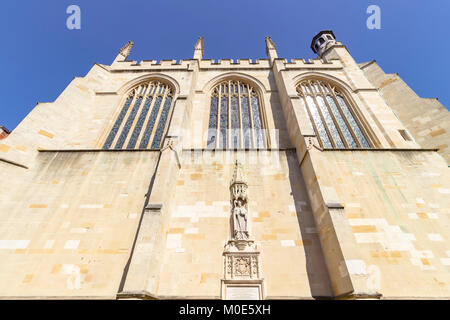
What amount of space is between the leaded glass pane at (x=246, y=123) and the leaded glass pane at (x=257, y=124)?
0.33m

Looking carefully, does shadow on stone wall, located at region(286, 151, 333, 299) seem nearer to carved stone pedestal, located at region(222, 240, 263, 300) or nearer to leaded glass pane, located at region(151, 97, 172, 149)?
carved stone pedestal, located at region(222, 240, 263, 300)

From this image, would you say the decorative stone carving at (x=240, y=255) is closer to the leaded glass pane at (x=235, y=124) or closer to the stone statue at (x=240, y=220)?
the stone statue at (x=240, y=220)

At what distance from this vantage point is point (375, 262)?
614 cm

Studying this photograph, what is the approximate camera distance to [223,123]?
1169 cm

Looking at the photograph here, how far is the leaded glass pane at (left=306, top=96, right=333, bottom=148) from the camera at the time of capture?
10700 mm

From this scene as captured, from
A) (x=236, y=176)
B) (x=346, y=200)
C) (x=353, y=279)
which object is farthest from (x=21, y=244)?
(x=346, y=200)

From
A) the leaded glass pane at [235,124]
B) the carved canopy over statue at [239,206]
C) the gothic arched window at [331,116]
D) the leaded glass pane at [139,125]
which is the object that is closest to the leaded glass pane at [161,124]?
the leaded glass pane at [139,125]

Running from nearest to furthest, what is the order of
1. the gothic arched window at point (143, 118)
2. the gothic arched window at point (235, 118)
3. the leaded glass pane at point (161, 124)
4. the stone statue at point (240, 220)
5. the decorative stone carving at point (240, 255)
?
the decorative stone carving at point (240, 255) → the stone statue at point (240, 220) → the leaded glass pane at point (161, 124) → the gothic arched window at point (143, 118) → the gothic arched window at point (235, 118)

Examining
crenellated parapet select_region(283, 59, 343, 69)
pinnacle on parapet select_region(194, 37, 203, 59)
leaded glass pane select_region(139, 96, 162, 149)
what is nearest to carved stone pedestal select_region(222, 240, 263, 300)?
leaded glass pane select_region(139, 96, 162, 149)

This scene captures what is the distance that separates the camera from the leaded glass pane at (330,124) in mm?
10672

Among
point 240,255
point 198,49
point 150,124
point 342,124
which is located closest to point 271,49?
point 198,49
